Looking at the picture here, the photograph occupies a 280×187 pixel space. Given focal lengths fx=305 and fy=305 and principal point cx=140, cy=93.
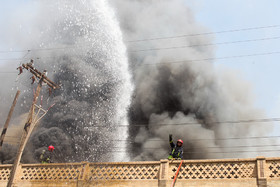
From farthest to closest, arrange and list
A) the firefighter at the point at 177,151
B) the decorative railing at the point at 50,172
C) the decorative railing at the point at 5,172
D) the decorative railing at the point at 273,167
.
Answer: the decorative railing at the point at 5,172 → the decorative railing at the point at 50,172 → the firefighter at the point at 177,151 → the decorative railing at the point at 273,167

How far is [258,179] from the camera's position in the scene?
8.80 m

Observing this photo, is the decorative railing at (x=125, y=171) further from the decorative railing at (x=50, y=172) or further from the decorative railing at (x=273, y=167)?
the decorative railing at (x=273, y=167)

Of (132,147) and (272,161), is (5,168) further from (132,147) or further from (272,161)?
(132,147)

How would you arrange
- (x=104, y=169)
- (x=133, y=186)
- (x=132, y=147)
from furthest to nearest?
(x=132, y=147), (x=104, y=169), (x=133, y=186)

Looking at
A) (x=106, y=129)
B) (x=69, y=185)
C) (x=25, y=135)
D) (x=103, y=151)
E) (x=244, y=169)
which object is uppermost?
(x=106, y=129)

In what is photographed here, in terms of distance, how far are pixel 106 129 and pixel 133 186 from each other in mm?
25797

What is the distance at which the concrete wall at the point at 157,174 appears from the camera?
8.96 m

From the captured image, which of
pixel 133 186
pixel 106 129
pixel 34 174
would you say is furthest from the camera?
pixel 106 129

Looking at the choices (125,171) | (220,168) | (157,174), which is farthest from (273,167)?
(125,171)

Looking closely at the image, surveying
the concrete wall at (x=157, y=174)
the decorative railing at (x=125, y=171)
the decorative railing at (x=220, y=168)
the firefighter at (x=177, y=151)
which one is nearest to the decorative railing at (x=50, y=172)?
the concrete wall at (x=157, y=174)

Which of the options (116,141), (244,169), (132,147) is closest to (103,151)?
(116,141)

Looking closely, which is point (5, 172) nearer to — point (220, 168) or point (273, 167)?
point (220, 168)

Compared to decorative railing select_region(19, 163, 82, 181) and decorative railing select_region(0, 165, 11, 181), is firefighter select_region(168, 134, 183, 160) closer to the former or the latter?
decorative railing select_region(19, 163, 82, 181)

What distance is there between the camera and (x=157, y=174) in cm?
992
